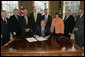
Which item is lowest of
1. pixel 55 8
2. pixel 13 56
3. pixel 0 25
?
pixel 13 56

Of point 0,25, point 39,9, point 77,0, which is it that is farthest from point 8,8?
point 77,0

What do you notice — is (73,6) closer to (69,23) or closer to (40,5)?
(40,5)

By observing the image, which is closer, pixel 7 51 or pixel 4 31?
pixel 7 51

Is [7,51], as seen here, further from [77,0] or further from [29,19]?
[77,0]

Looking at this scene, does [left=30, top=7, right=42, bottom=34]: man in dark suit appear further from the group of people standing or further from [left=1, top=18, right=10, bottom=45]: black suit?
[left=1, top=18, right=10, bottom=45]: black suit

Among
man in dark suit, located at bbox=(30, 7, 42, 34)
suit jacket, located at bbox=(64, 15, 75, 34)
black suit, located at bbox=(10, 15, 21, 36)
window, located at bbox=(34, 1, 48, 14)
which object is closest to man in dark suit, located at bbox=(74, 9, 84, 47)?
suit jacket, located at bbox=(64, 15, 75, 34)

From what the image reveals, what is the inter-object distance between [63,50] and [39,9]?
469 centimetres

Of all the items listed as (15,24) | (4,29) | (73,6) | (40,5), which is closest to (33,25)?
(15,24)

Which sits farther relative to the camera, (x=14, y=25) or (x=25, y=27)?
(x=14, y=25)

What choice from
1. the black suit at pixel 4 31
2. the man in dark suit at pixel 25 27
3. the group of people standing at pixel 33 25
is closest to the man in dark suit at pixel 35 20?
the group of people standing at pixel 33 25

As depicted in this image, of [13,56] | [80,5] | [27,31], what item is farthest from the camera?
[80,5]

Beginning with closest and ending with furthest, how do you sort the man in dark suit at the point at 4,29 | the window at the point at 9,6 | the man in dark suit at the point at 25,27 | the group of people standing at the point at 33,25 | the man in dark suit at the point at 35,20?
the man in dark suit at the point at 4,29 → the group of people standing at the point at 33,25 → the man in dark suit at the point at 25,27 → the man in dark suit at the point at 35,20 → the window at the point at 9,6

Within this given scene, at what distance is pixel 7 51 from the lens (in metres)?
2.23

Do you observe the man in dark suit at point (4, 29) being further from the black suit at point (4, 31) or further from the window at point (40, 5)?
the window at point (40, 5)
